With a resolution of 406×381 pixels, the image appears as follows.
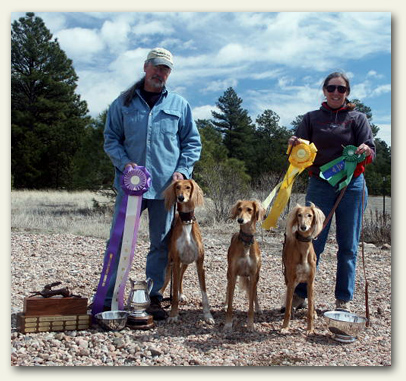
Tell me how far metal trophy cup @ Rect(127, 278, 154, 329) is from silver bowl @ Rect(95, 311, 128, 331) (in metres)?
0.08

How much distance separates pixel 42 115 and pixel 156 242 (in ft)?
69.9

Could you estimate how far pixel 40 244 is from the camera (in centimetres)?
902

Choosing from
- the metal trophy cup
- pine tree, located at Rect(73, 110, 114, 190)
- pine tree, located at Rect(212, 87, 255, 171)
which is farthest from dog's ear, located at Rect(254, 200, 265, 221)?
pine tree, located at Rect(212, 87, 255, 171)

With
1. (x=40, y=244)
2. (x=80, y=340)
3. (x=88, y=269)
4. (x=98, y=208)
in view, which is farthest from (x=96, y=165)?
(x=80, y=340)

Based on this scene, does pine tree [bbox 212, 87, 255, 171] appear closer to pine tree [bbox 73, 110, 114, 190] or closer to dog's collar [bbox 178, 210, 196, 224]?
pine tree [bbox 73, 110, 114, 190]

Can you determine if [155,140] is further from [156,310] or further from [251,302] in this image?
[251,302]

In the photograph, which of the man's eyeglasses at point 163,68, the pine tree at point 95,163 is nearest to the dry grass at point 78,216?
the pine tree at point 95,163

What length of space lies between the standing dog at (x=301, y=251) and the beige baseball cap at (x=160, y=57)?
76.6 inches

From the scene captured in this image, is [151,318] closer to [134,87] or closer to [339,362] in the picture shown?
[339,362]

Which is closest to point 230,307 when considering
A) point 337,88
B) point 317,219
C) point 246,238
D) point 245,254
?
point 245,254

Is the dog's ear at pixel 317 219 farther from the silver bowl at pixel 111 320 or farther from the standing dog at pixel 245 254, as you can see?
the silver bowl at pixel 111 320

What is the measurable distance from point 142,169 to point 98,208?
10.8 meters

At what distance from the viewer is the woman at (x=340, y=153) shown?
4.72 meters

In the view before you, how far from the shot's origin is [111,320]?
4.38 metres
